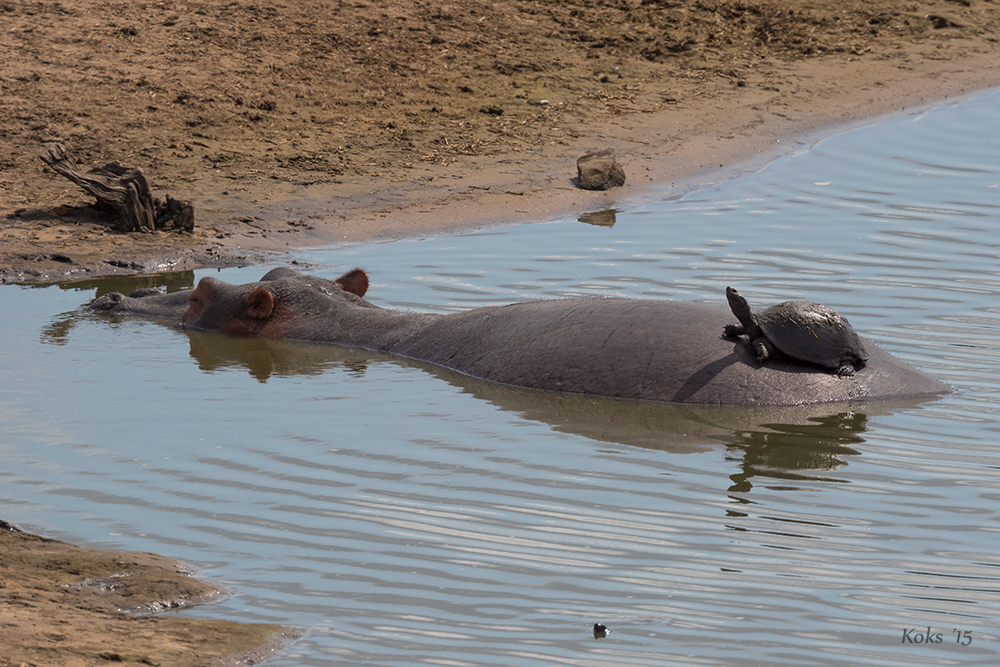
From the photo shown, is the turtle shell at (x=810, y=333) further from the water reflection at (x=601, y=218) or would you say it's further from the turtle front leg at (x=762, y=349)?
the water reflection at (x=601, y=218)

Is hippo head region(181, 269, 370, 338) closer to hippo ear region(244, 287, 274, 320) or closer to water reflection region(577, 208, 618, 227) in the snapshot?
hippo ear region(244, 287, 274, 320)

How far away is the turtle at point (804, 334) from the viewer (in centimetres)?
748

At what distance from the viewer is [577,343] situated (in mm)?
8250

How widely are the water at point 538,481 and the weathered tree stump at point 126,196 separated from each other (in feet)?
4.58

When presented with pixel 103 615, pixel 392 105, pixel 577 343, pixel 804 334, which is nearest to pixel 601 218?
pixel 392 105

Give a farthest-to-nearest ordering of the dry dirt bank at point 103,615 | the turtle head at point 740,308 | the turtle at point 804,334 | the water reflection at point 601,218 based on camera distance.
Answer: the water reflection at point 601,218, the turtle at point 804,334, the turtle head at point 740,308, the dry dirt bank at point 103,615

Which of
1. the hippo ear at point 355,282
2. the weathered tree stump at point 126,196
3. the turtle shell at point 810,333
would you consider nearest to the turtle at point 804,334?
the turtle shell at point 810,333

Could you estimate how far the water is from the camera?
4891 millimetres

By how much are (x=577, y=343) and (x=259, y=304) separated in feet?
9.46

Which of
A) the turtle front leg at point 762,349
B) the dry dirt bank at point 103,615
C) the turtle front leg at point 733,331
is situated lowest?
the dry dirt bank at point 103,615

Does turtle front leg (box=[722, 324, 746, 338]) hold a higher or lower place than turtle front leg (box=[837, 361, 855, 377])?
higher

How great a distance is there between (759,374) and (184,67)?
32.8ft

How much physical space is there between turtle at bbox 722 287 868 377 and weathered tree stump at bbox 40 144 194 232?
21.7 ft

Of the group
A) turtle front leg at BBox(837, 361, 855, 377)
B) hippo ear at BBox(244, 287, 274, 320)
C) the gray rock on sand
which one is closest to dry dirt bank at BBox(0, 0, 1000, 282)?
the gray rock on sand
